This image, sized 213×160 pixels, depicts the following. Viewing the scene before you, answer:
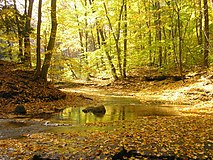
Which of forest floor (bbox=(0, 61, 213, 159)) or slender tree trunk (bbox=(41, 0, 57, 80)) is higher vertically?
slender tree trunk (bbox=(41, 0, 57, 80))

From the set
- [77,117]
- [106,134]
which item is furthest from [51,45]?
[106,134]

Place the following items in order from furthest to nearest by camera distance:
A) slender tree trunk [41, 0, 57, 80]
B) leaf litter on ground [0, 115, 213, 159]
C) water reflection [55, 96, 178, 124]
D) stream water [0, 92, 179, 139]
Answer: slender tree trunk [41, 0, 57, 80]
water reflection [55, 96, 178, 124]
stream water [0, 92, 179, 139]
leaf litter on ground [0, 115, 213, 159]

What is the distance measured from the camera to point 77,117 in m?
11.8

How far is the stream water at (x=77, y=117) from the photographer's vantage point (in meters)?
8.78

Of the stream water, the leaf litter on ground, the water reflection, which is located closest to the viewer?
the leaf litter on ground

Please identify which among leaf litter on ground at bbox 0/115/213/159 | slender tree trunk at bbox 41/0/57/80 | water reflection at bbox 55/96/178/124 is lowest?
water reflection at bbox 55/96/178/124

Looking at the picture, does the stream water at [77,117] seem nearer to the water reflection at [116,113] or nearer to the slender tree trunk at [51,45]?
the water reflection at [116,113]

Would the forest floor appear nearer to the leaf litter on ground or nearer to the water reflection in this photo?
the leaf litter on ground

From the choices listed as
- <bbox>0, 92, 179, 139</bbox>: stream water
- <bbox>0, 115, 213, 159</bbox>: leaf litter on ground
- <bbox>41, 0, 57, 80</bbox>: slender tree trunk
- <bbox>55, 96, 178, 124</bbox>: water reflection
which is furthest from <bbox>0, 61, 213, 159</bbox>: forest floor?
<bbox>41, 0, 57, 80</bbox>: slender tree trunk

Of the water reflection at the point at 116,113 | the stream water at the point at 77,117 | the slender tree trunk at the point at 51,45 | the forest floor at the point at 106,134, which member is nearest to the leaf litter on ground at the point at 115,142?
the forest floor at the point at 106,134

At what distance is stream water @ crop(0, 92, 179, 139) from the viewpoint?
8780 millimetres

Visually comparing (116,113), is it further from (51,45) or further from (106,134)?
(51,45)

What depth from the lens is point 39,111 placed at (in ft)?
41.2

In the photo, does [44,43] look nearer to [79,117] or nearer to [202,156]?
[79,117]
